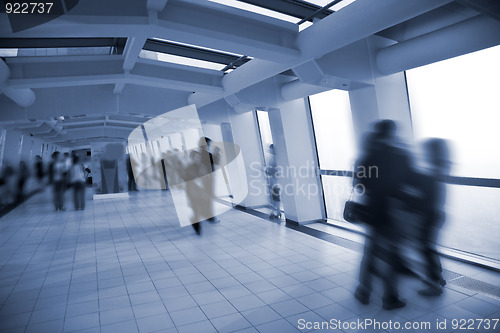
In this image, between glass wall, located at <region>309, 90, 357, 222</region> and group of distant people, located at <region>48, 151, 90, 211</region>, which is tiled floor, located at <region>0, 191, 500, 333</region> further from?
group of distant people, located at <region>48, 151, 90, 211</region>

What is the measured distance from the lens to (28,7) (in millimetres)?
3271

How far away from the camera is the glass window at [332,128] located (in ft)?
22.1

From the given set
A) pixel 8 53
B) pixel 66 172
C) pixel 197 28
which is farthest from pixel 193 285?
pixel 66 172

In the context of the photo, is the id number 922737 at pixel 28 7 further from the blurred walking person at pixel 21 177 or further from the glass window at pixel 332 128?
the blurred walking person at pixel 21 177

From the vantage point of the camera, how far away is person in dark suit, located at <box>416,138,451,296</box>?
10.3ft

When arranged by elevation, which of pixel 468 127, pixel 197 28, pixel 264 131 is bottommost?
pixel 468 127

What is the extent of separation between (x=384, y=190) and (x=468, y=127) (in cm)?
221

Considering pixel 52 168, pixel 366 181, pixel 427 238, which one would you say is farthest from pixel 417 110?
pixel 52 168

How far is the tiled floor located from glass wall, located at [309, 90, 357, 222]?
1.26 metres

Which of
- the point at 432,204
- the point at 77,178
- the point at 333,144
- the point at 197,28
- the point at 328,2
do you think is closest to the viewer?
the point at 432,204

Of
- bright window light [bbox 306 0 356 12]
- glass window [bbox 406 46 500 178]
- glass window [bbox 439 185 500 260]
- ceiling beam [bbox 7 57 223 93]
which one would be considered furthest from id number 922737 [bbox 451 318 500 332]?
ceiling beam [bbox 7 57 223 93]

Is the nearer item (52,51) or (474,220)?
(474,220)

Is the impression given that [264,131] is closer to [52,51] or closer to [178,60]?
[178,60]

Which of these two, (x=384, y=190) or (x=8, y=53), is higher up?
(x=8, y=53)
